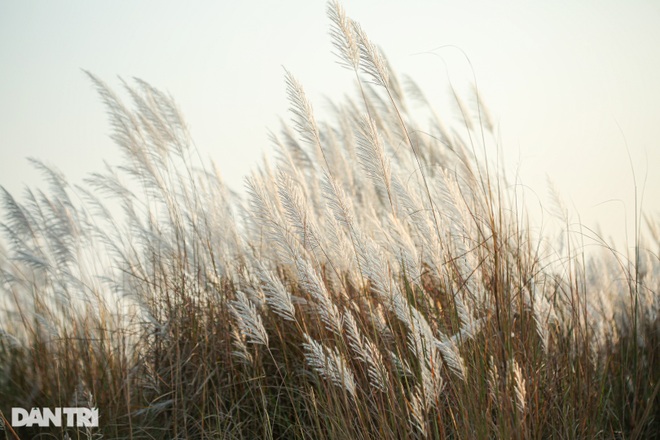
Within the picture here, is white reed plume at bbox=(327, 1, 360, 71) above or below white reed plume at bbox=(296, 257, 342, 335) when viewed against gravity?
above

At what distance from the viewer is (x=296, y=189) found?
7.14 ft

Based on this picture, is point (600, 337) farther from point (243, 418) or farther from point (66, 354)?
point (66, 354)

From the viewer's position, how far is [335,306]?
6.97 ft

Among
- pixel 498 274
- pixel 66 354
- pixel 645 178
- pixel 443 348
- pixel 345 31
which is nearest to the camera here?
pixel 443 348

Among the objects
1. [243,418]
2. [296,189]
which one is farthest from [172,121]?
[296,189]

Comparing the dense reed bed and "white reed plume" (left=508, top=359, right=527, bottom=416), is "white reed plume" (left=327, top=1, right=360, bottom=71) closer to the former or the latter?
the dense reed bed

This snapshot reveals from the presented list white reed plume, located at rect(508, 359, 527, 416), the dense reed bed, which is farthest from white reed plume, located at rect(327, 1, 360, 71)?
white reed plume, located at rect(508, 359, 527, 416)

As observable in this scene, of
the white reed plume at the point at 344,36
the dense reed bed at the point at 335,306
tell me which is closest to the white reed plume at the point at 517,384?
the dense reed bed at the point at 335,306

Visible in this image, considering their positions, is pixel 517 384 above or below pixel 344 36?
below

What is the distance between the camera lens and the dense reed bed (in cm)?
223

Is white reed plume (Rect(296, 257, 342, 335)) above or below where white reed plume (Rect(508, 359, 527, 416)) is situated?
above

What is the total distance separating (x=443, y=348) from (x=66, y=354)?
2285mm

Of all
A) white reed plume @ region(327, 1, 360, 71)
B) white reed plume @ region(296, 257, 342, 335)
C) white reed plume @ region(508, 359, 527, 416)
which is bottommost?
white reed plume @ region(508, 359, 527, 416)

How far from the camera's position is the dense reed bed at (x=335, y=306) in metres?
2.23
